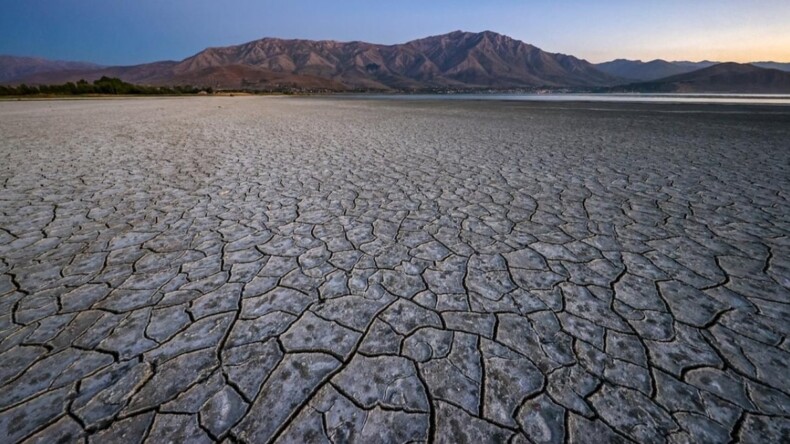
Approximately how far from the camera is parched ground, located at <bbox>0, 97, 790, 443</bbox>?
1.25 meters

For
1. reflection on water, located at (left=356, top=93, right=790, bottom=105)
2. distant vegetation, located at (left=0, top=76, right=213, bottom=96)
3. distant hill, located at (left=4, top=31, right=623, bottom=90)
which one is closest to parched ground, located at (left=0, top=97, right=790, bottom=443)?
reflection on water, located at (left=356, top=93, right=790, bottom=105)

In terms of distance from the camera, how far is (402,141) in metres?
7.74

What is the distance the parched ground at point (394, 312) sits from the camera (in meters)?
1.25

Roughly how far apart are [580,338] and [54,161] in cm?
745

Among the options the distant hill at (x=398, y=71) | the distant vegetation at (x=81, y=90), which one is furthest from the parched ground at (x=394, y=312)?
the distant hill at (x=398, y=71)

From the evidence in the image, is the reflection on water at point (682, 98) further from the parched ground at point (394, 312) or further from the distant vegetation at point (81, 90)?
the distant vegetation at point (81, 90)

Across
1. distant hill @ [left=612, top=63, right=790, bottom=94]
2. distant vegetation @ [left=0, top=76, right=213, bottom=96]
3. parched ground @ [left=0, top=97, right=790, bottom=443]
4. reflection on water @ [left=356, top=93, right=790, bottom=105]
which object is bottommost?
parched ground @ [left=0, top=97, right=790, bottom=443]

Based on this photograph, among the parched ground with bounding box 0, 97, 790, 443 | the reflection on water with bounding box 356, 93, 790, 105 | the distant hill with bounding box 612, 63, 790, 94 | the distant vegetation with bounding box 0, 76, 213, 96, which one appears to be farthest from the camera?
the distant hill with bounding box 612, 63, 790, 94

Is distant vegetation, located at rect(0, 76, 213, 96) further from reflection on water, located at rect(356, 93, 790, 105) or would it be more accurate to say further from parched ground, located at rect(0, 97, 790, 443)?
parched ground, located at rect(0, 97, 790, 443)

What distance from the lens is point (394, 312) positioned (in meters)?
1.84

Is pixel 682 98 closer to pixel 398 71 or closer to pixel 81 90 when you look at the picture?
pixel 81 90

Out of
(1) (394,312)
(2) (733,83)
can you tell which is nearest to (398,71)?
(2) (733,83)

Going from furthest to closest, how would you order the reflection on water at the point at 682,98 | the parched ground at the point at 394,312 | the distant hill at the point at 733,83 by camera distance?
the distant hill at the point at 733,83, the reflection on water at the point at 682,98, the parched ground at the point at 394,312

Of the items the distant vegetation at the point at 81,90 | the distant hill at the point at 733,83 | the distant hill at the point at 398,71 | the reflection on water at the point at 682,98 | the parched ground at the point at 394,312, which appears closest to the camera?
the parched ground at the point at 394,312
